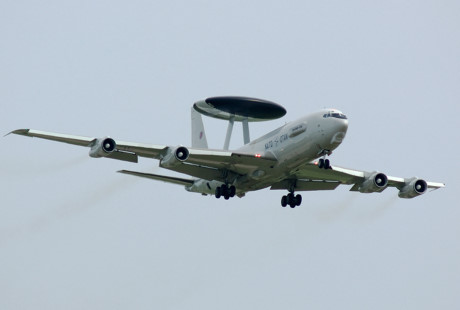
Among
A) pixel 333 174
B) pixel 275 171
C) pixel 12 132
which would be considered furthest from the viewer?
pixel 333 174

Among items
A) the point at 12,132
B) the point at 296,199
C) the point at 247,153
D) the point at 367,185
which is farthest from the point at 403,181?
the point at 12,132

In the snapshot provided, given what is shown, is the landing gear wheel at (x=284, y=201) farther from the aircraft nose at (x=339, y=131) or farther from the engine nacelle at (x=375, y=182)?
the aircraft nose at (x=339, y=131)

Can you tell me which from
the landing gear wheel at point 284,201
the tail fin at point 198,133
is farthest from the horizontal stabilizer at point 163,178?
the tail fin at point 198,133

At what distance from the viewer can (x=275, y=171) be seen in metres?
79.1

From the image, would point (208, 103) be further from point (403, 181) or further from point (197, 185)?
point (403, 181)

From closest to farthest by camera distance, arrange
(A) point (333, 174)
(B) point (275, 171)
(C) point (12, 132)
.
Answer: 1. (C) point (12, 132)
2. (B) point (275, 171)
3. (A) point (333, 174)

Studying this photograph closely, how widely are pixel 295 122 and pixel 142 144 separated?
11528 millimetres

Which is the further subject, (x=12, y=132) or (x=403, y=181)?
(x=403, y=181)

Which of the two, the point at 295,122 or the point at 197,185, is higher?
the point at 295,122

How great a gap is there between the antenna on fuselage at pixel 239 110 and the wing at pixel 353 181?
22.0 feet

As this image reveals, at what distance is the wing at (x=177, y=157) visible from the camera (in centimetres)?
7569

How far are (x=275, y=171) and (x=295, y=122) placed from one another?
13.8 feet

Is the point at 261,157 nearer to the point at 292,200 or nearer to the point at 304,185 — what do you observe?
the point at 292,200

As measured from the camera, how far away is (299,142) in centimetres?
7625
